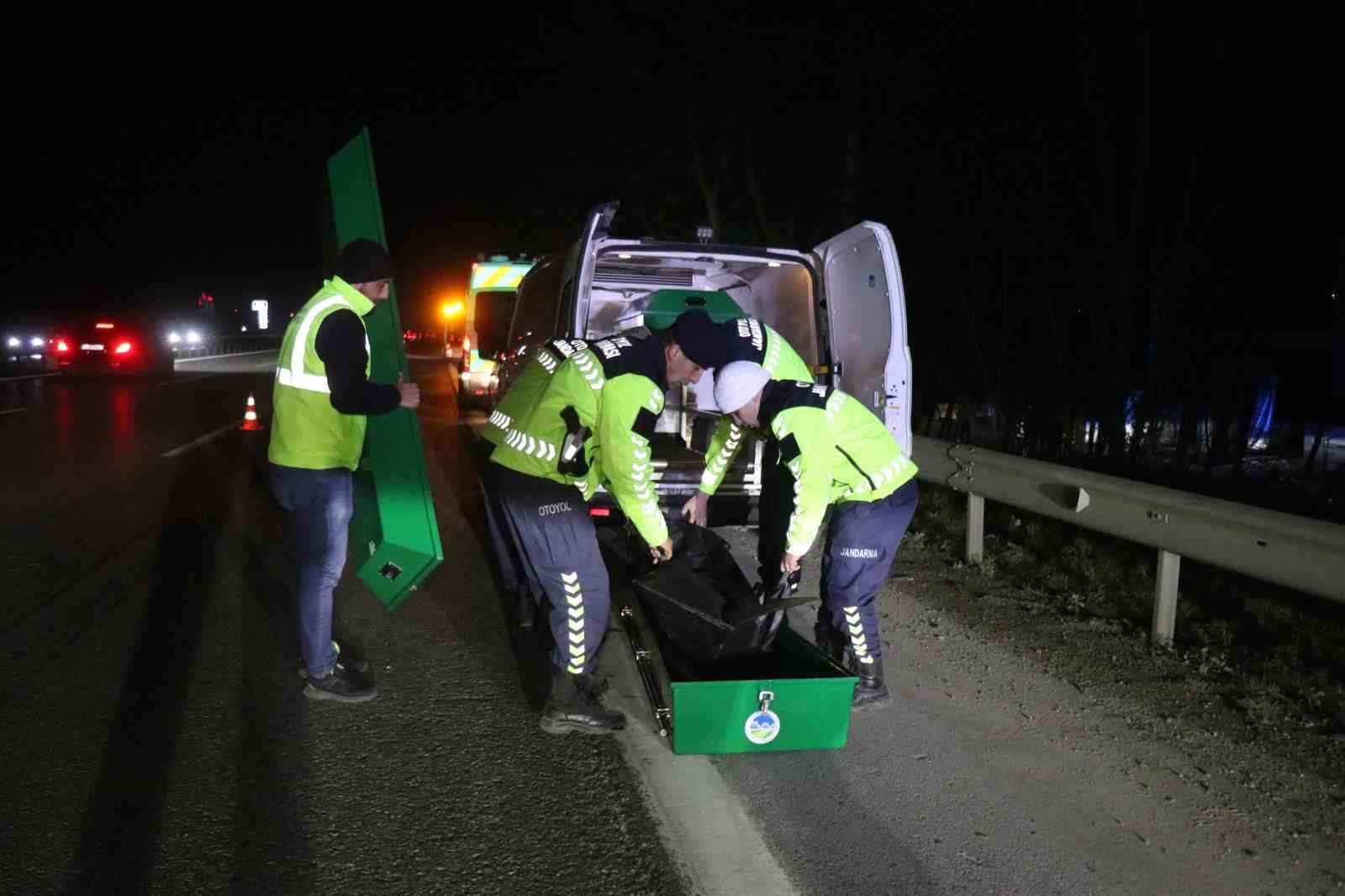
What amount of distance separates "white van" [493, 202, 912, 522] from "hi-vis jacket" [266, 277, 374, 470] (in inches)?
90.6

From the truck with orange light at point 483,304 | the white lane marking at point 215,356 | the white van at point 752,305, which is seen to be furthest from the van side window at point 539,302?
the white lane marking at point 215,356

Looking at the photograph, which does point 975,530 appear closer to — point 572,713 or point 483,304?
point 572,713

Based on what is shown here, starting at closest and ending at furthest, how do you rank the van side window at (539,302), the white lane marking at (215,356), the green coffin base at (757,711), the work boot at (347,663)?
the green coffin base at (757,711) < the work boot at (347,663) < the van side window at (539,302) < the white lane marking at (215,356)

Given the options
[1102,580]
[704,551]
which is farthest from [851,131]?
[704,551]

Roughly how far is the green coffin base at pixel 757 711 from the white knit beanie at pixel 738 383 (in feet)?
3.37

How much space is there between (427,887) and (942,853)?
1551 millimetres

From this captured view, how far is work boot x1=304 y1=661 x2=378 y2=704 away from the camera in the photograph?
4.31 m

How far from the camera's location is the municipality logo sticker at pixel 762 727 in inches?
147

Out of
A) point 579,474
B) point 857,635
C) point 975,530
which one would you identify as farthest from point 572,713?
point 975,530

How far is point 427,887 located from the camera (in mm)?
2947

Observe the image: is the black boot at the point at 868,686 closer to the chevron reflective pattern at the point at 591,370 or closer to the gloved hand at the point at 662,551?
the gloved hand at the point at 662,551

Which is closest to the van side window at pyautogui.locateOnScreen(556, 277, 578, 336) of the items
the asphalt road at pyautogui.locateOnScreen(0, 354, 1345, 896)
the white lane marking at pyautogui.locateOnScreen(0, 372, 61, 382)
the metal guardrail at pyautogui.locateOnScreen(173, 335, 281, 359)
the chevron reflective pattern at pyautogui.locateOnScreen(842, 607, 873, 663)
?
the asphalt road at pyautogui.locateOnScreen(0, 354, 1345, 896)

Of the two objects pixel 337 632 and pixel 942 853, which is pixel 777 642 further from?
pixel 337 632

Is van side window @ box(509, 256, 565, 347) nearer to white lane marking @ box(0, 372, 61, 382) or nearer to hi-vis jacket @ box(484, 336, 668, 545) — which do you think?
hi-vis jacket @ box(484, 336, 668, 545)
